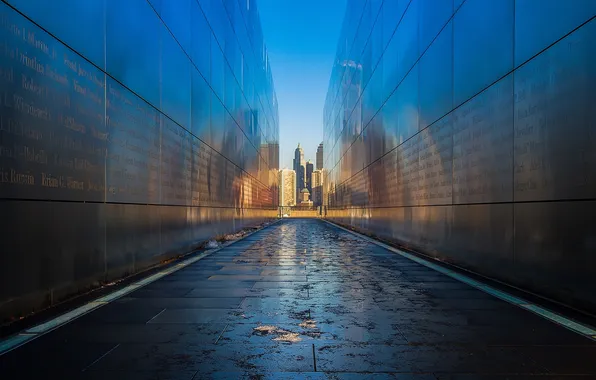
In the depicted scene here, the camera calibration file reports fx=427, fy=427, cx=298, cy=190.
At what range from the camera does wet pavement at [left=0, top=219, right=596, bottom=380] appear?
3.97m

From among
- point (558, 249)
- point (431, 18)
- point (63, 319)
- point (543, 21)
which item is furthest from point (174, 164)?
point (558, 249)

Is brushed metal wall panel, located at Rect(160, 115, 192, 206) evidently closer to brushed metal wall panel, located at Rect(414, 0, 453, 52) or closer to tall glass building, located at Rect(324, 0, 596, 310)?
tall glass building, located at Rect(324, 0, 596, 310)

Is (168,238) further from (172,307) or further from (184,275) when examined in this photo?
(172,307)

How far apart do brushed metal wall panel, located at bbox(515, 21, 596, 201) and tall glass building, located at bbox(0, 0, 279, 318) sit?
7.65 m

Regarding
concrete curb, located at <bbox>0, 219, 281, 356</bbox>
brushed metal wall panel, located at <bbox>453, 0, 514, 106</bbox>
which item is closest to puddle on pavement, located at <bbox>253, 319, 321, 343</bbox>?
concrete curb, located at <bbox>0, 219, 281, 356</bbox>

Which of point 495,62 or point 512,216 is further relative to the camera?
point 495,62

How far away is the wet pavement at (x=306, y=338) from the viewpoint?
3971 millimetres

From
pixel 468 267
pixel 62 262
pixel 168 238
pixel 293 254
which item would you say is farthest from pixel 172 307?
pixel 293 254

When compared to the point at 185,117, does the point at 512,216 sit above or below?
below

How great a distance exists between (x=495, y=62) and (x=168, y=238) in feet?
30.2

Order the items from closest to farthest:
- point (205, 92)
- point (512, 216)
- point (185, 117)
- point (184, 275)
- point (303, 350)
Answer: point (303, 350)
point (512, 216)
point (184, 275)
point (185, 117)
point (205, 92)

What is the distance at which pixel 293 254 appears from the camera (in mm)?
13906

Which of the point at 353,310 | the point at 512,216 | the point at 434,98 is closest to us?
the point at 353,310

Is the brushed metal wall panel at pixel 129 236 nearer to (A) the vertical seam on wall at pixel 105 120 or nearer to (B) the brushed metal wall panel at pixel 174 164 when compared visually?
(A) the vertical seam on wall at pixel 105 120
